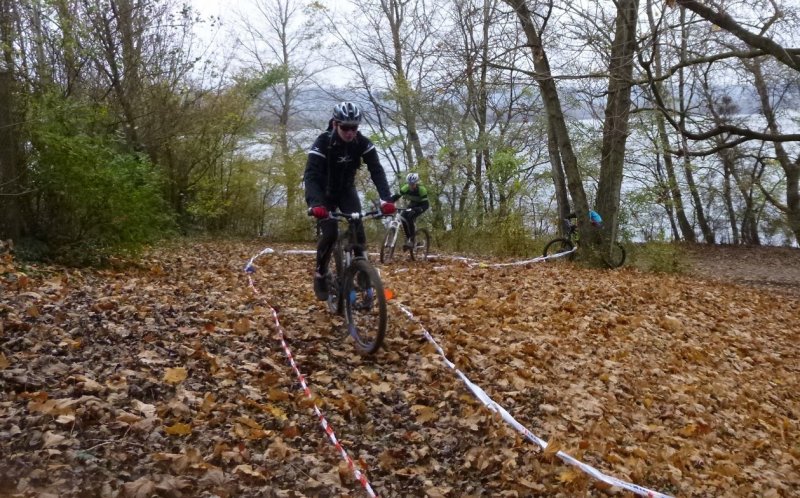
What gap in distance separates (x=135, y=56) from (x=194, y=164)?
4.10 m

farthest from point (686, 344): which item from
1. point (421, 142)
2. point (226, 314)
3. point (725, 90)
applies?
point (421, 142)

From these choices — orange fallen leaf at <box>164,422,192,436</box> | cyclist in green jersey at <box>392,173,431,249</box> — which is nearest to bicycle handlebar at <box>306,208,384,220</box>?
orange fallen leaf at <box>164,422,192,436</box>

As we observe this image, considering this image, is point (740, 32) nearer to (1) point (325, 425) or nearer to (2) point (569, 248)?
(2) point (569, 248)

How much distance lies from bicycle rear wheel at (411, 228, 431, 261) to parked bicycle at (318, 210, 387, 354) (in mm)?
6918

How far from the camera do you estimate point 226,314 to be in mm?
6680

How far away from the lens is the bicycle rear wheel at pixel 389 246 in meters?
12.9

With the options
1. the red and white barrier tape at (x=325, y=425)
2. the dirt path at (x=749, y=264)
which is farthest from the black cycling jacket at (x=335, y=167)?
the dirt path at (x=749, y=264)

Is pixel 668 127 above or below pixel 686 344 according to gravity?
above

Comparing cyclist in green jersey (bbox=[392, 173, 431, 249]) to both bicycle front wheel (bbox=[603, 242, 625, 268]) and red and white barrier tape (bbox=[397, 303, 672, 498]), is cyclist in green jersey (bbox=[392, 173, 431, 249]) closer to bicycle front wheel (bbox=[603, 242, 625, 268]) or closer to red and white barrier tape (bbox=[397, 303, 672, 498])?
bicycle front wheel (bbox=[603, 242, 625, 268])

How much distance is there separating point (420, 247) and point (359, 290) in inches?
298

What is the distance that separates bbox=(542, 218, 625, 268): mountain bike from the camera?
15038 millimetres

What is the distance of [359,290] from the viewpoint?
19.9 ft

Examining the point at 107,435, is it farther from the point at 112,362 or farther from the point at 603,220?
the point at 603,220

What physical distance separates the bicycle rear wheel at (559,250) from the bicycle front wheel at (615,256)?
2.96ft
